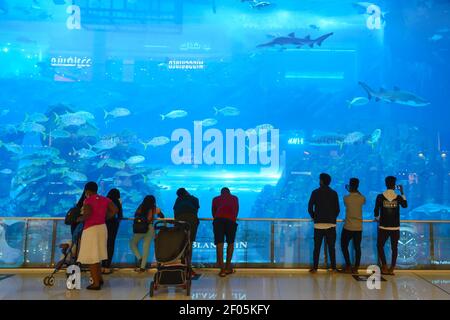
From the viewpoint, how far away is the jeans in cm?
512

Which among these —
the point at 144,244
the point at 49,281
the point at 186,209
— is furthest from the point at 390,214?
the point at 49,281

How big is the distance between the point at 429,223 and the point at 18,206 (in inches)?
684

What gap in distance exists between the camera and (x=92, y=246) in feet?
12.9

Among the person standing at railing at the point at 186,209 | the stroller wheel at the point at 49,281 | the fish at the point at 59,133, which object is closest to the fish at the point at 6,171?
the fish at the point at 59,133

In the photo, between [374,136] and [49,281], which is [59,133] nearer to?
[49,281]

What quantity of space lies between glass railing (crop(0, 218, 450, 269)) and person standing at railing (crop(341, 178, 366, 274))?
0.42 m

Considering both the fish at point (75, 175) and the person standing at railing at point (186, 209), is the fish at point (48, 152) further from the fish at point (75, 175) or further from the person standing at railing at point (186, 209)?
the person standing at railing at point (186, 209)

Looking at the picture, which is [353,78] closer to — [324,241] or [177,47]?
[177,47]

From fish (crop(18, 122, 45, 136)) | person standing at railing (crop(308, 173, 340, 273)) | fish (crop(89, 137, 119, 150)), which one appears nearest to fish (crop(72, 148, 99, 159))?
fish (crop(89, 137, 119, 150))

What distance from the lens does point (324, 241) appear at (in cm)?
545

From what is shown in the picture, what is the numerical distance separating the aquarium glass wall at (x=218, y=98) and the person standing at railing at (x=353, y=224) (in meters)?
8.70

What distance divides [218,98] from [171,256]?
26.9m
